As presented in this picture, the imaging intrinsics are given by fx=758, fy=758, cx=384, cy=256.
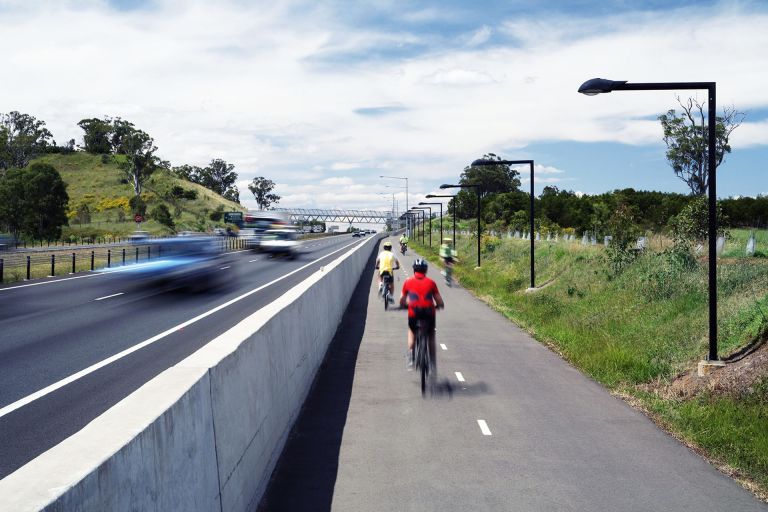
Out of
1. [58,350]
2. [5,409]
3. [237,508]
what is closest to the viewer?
[237,508]

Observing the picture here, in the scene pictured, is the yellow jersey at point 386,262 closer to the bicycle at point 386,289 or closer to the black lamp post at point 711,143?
the bicycle at point 386,289

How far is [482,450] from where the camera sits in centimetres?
810

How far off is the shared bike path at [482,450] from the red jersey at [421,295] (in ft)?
3.94

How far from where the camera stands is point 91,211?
5340 inches

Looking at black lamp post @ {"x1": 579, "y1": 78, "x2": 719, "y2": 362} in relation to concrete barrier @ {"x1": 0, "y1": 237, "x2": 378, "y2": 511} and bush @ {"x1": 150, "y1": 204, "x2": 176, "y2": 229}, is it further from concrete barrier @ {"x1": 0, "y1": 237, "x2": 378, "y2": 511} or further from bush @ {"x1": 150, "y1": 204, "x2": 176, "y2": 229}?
bush @ {"x1": 150, "y1": 204, "x2": 176, "y2": 229}

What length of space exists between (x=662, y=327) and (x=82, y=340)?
468 inches

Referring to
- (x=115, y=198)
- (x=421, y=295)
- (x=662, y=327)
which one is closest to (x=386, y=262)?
(x=662, y=327)

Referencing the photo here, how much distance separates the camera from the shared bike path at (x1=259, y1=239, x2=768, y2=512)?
666 cm

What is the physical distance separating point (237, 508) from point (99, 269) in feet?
114

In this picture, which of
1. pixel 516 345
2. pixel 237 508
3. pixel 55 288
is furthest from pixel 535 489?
pixel 55 288

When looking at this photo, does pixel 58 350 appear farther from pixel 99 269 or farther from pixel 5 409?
pixel 99 269

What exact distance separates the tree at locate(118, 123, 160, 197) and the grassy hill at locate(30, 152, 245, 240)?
421cm

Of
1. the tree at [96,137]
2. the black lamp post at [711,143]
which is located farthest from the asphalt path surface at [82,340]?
the tree at [96,137]

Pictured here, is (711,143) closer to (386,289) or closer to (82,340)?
(386,289)
